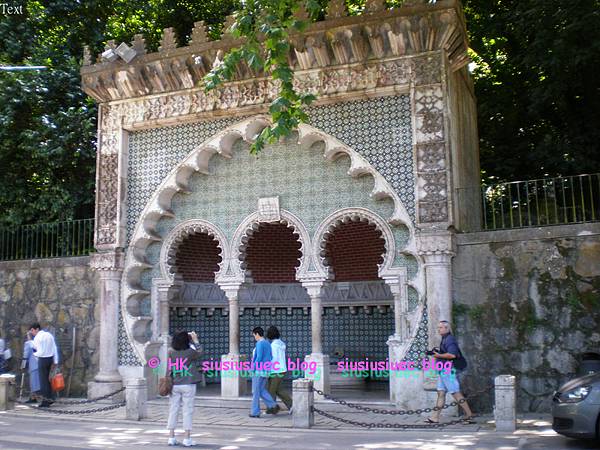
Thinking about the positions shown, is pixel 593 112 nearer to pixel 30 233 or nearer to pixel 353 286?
pixel 353 286

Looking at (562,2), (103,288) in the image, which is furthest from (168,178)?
(562,2)

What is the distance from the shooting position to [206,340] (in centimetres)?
1367

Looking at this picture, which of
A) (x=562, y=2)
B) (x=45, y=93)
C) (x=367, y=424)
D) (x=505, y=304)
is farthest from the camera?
(x=45, y=93)

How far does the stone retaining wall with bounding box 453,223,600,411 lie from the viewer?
30.1ft

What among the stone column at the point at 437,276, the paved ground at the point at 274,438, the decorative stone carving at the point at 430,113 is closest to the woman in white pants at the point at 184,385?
the paved ground at the point at 274,438

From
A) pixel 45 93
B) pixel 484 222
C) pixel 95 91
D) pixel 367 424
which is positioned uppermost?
pixel 45 93

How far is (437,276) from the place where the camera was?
32.0 ft

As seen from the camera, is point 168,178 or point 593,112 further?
point 593,112

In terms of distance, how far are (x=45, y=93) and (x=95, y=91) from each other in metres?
3.50

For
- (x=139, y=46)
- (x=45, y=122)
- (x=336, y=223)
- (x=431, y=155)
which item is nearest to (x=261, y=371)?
(x=336, y=223)

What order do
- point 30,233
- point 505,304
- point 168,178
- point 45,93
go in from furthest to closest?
point 45,93, point 30,233, point 168,178, point 505,304

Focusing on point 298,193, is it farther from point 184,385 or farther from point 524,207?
point 184,385

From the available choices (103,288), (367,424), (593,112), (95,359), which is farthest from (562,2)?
(95,359)

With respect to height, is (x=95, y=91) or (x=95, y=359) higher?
(x=95, y=91)
